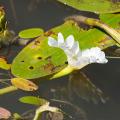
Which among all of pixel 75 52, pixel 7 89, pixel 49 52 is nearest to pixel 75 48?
pixel 75 52

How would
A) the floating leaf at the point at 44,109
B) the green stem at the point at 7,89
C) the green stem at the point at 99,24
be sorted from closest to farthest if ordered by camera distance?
the floating leaf at the point at 44,109 < the green stem at the point at 7,89 < the green stem at the point at 99,24

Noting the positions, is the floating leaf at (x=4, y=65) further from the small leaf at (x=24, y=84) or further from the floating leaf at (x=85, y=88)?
the floating leaf at (x=85, y=88)

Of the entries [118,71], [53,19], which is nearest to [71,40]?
[118,71]

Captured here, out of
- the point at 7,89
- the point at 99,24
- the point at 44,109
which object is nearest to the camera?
the point at 44,109

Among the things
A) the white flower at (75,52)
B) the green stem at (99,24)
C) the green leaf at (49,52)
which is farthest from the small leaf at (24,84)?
the green stem at (99,24)

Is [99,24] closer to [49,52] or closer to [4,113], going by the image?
[49,52]

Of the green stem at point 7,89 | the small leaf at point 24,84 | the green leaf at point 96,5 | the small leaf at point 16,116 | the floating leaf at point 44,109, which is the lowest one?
the small leaf at point 16,116
